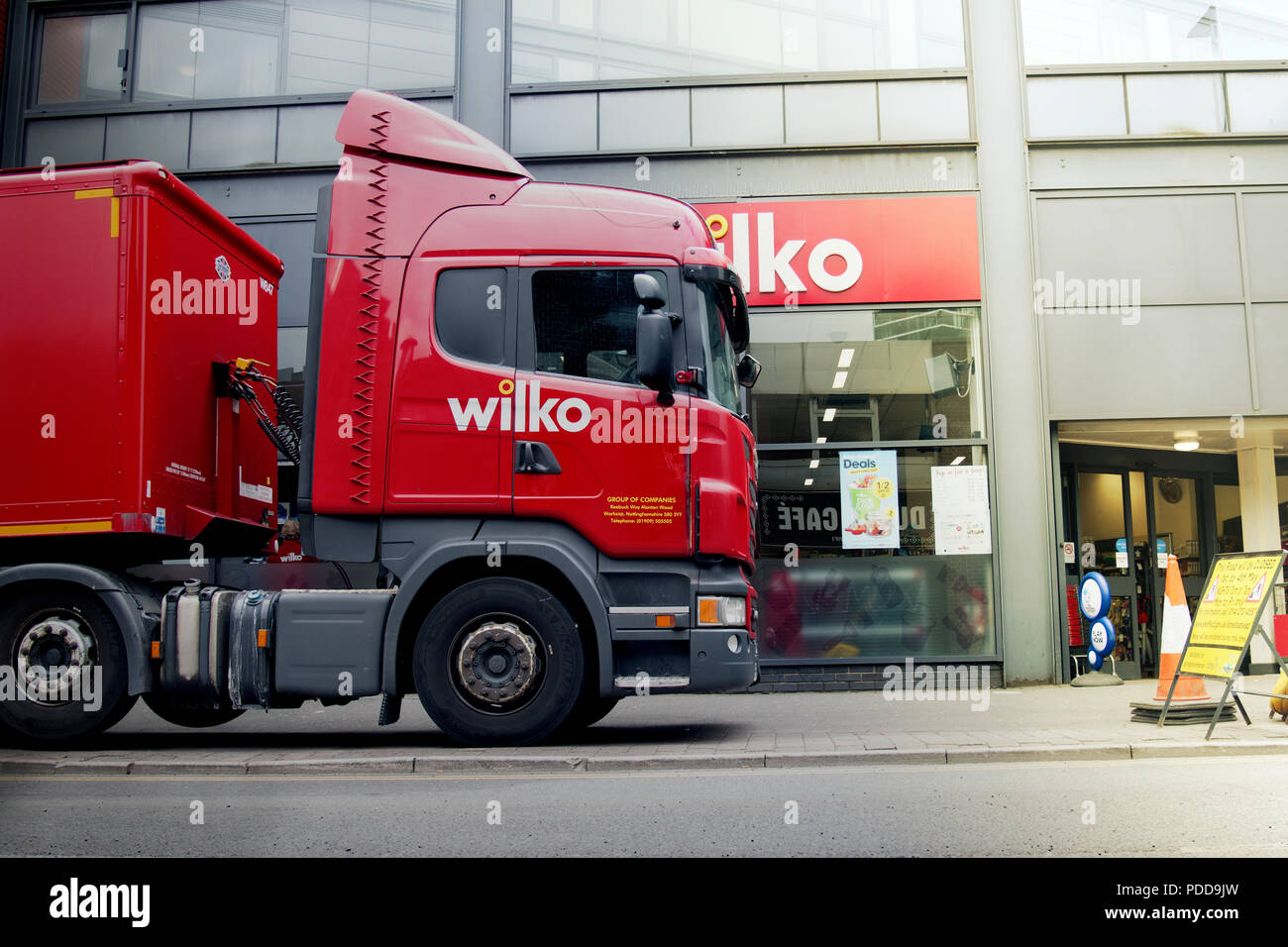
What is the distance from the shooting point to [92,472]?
24.4 ft

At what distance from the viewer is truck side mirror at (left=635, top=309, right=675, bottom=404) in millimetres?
6973

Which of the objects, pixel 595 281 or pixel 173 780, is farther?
pixel 595 281

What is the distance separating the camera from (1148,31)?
1289 centimetres

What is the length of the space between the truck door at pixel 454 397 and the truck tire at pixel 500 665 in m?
0.65

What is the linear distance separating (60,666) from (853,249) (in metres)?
8.80

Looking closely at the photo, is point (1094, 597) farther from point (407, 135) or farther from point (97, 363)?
point (97, 363)

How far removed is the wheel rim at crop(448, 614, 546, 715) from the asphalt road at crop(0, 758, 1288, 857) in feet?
→ 2.44

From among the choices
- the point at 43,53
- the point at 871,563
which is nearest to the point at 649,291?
the point at 871,563

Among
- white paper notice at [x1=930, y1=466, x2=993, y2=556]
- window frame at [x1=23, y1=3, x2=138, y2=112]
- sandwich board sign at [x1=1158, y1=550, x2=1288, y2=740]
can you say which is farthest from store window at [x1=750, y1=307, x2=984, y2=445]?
window frame at [x1=23, y1=3, x2=138, y2=112]

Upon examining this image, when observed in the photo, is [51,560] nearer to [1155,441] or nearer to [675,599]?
[675,599]
